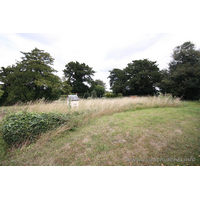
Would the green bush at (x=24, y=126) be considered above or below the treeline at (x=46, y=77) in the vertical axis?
below

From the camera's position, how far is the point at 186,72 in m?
10.7

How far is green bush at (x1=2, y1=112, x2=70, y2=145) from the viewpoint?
2.37m

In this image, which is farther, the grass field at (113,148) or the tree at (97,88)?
the tree at (97,88)

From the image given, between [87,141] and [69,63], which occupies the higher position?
[69,63]

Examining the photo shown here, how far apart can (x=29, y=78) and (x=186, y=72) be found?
20178 mm

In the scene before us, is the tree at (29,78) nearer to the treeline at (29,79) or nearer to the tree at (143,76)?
the treeline at (29,79)

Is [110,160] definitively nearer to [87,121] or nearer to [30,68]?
[87,121]

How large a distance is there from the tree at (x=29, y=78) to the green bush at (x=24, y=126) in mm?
9096

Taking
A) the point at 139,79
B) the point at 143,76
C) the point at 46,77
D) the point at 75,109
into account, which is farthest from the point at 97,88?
the point at 75,109

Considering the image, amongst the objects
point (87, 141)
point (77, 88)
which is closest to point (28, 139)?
point (87, 141)

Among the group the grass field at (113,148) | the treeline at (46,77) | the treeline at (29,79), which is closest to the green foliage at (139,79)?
the treeline at (46,77)

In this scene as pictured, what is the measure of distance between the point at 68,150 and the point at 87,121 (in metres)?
1.90

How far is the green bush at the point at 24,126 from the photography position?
2.37 metres

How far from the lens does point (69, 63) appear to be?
956 inches
